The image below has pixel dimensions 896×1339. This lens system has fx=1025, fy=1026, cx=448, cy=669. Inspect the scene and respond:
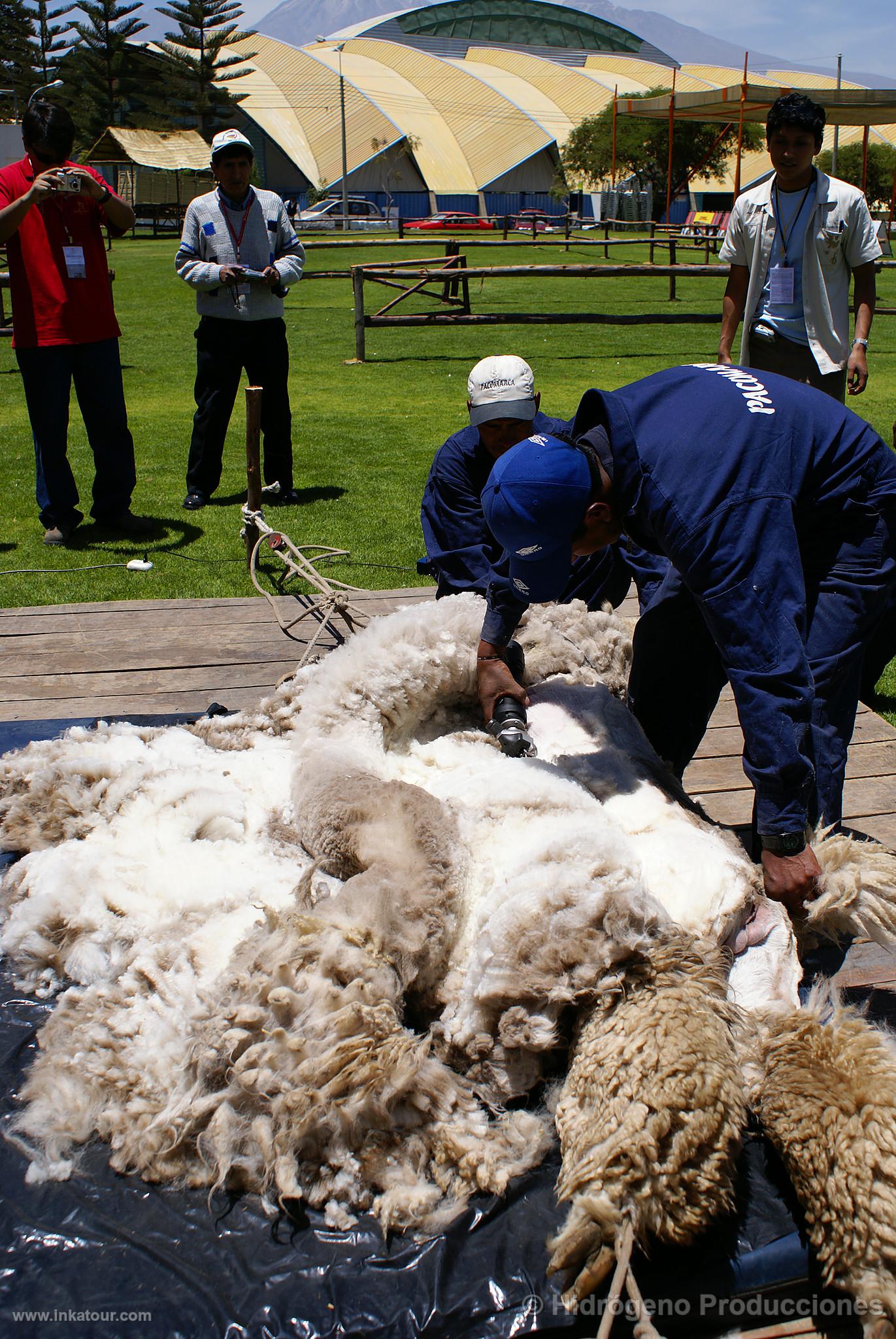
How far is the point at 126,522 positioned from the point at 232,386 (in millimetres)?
1161

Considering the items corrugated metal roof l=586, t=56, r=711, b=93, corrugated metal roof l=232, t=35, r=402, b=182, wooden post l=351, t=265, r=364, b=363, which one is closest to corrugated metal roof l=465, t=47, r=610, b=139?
corrugated metal roof l=586, t=56, r=711, b=93

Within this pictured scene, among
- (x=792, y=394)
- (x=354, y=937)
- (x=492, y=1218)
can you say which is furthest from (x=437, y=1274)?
(x=792, y=394)

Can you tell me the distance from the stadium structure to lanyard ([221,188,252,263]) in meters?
53.2

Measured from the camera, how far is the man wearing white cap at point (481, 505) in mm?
3277

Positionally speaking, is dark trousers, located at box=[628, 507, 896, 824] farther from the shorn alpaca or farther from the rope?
the rope

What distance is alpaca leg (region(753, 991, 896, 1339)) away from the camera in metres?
1.44

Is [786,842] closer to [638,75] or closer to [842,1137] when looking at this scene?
[842,1137]

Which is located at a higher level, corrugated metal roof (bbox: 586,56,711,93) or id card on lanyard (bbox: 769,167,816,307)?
corrugated metal roof (bbox: 586,56,711,93)

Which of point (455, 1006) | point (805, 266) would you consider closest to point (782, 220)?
point (805, 266)

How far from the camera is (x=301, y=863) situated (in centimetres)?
223

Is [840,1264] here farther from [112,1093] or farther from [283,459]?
[283,459]

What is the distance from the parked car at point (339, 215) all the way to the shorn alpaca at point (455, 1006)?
A: 41.6 m

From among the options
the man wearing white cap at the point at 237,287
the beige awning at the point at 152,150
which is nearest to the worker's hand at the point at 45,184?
the man wearing white cap at the point at 237,287

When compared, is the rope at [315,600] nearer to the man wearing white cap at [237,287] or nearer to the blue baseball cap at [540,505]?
the blue baseball cap at [540,505]
